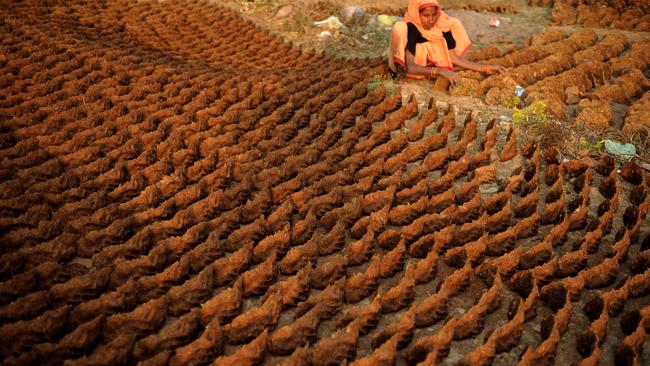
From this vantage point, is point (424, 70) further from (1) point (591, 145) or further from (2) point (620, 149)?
(2) point (620, 149)

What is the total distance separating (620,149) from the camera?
4.06 metres

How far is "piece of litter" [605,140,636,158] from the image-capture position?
Result: 401cm

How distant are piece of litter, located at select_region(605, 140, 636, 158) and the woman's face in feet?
6.01

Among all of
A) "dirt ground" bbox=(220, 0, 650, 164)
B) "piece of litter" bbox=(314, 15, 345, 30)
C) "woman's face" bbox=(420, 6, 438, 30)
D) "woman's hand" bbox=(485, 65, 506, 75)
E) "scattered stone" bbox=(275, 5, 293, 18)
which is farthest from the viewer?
"scattered stone" bbox=(275, 5, 293, 18)

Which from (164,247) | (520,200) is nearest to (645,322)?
(520,200)

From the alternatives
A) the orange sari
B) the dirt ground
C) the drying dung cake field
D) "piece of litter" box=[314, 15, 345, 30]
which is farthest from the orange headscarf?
"piece of litter" box=[314, 15, 345, 30]

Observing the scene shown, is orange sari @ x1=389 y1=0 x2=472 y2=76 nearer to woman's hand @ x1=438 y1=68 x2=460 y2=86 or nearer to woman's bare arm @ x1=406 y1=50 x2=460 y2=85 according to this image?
woman's bare arm @ x1=406 y1=50 x2=460 y2=85

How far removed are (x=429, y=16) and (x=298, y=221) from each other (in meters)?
2.65

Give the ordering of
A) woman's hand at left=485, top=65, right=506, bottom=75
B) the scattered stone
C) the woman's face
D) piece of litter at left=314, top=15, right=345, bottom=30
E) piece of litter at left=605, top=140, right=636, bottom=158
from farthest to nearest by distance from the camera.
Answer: the scattered stone
piece of litter at left=314, top=15, right=345, bottom=30
woman's hand at left=485, top=65, right=506, bottom=75
the woman's face
piece of litter at left=605, top=140, right=636, bottom=158

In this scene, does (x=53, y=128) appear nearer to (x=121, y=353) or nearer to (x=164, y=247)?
(x=164, y=247)

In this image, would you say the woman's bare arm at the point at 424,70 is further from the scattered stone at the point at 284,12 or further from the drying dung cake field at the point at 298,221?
the scattered stone at the point at 284,12

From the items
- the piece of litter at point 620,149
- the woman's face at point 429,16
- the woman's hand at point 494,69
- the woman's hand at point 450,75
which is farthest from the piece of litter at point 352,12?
the piece of litter at point 620,149

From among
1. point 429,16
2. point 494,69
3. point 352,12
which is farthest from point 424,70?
point 352,12

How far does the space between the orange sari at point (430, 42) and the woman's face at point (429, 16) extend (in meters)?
0.04
